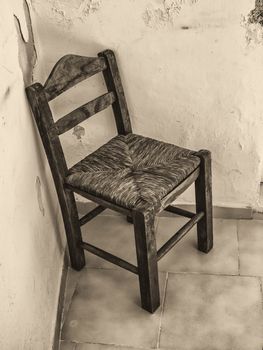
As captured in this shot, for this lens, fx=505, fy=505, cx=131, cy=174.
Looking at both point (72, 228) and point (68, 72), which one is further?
point (72, 228)

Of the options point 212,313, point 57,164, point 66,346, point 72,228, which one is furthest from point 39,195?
point 212,313

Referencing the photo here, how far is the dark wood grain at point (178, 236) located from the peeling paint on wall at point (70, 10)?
890 millimetres

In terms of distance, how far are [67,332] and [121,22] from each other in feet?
3.93

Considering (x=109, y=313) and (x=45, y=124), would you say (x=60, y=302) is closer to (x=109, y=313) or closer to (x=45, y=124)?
(x=109, y=313)

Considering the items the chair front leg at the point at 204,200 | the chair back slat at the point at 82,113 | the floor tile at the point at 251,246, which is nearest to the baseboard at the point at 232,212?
the floor tile at the point at 251,246

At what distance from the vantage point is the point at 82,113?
1.91 m

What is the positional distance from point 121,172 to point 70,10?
0.65 meters

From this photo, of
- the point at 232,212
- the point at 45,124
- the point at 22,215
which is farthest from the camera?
the point at 232,212

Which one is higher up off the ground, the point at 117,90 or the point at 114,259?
the point at 117,90

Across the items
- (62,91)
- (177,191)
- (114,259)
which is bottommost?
(114,259)

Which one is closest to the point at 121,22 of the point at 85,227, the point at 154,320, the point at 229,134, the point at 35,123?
the point at 35,123

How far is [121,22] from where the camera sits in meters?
1.93

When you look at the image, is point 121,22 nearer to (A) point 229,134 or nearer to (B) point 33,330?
(A) point 229,134

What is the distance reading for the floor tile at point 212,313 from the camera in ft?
5.99
